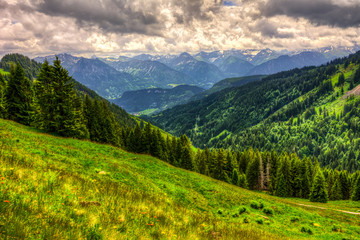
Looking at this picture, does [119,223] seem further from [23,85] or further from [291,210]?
[23,85]

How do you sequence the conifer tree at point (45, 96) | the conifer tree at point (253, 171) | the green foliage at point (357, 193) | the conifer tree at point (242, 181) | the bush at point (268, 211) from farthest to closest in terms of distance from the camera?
the conifer tree at point (253, 171), the conifer tree at point (242, 181), the green foliage at point (357, 193), the conifer tree at point (45, 96), the bush at point (268, 211)

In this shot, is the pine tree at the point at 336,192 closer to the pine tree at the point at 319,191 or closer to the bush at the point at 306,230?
the pine tree at the point at 319,191

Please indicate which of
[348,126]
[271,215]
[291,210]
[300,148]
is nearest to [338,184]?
[291,210]

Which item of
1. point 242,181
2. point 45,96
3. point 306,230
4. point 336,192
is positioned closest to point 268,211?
point 306,230

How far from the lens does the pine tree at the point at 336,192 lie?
68.6 meters

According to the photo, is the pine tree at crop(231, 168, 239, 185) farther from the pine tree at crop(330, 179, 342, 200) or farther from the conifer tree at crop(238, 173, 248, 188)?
the pine tree at crop(330, 179, 342, 200)

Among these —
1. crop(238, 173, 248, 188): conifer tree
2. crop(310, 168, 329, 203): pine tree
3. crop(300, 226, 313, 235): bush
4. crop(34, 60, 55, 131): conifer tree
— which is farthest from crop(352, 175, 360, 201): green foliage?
crop(34, 60, 55, 131): conifer tree

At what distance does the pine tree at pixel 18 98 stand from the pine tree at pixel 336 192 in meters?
101

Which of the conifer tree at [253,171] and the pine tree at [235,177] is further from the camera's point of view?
the conifer tree at [253,171]

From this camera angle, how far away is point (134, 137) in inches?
2397

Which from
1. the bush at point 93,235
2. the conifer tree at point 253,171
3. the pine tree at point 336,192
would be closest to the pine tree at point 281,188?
the conifer tree at point 253,171

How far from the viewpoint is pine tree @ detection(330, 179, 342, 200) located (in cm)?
6856

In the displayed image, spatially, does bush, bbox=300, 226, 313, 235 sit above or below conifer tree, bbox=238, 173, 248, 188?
above

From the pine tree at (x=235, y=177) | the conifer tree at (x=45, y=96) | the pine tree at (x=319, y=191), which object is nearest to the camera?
the conifer tree at (x=45, y=96)
